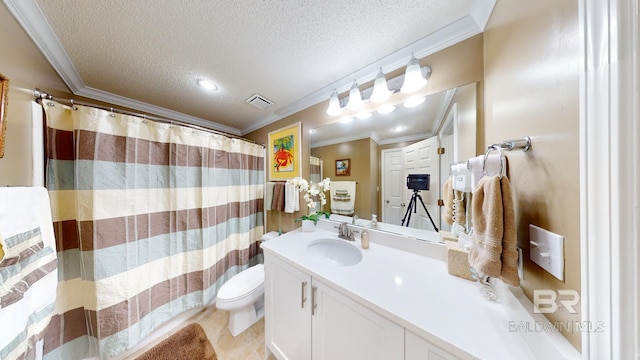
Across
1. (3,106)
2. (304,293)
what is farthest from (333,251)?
(3,106)

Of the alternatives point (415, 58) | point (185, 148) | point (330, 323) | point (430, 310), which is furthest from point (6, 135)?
point (415, 58)

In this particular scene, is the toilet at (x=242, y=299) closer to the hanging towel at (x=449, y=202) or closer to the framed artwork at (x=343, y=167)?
the framed artwork at (x=343, y=167)

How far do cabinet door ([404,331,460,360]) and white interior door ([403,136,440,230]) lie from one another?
2.18 ft

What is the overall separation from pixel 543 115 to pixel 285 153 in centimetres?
167

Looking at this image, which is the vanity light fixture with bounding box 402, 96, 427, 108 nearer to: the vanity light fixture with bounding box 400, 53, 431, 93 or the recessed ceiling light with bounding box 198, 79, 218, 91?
the vanity light fixture with bounding box 400, 53, 431, 93

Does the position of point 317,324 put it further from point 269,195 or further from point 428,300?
point 269,195

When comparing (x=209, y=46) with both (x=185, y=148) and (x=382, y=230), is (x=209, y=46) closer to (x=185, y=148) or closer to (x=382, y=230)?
(x=185, y=148)

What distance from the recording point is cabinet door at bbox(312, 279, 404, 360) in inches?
23.9

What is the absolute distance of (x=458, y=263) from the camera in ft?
2.56

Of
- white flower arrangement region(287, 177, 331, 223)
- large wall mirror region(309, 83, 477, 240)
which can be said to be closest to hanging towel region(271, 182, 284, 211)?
white flower arrangement region(287, 177, 331, 223)

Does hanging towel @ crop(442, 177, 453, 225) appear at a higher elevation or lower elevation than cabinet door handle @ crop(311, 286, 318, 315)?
higher

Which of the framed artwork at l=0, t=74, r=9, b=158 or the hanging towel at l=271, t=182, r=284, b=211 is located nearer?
the framed artwork at l=0, t=74, r=9, b=158

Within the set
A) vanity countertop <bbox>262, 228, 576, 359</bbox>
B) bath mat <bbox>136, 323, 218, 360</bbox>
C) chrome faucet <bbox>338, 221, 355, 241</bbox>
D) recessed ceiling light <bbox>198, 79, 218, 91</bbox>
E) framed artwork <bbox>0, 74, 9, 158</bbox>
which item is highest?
recessed ceiling light <bbox>198, 79, 218, 91</bbox>

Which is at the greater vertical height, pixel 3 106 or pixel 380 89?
pixel 380 89
